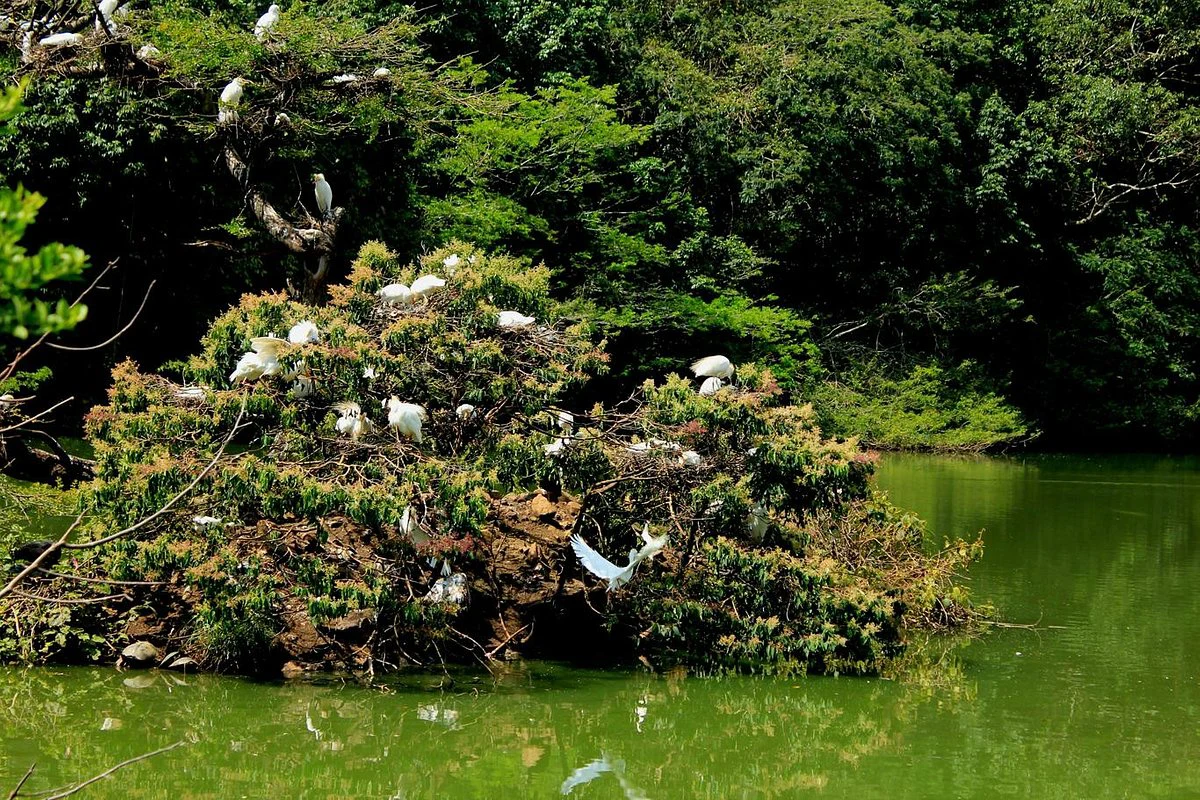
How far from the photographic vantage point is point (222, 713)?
18.8 feet

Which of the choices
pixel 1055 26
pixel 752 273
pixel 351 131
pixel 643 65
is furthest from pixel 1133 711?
pixel 1055 26

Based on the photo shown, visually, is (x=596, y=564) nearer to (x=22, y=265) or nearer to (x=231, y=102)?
(x=22, y=265)

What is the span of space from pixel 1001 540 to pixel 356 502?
6808 millimetres

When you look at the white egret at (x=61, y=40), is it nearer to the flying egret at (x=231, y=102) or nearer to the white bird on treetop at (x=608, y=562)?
the flying egret at (x=231, y=102)

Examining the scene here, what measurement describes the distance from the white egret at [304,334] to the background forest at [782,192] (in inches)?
225

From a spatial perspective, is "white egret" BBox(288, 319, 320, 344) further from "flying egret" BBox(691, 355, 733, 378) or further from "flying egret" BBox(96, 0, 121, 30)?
"flying egret" BBox(96, 0, 121, 30)

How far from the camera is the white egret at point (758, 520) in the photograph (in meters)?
6.73

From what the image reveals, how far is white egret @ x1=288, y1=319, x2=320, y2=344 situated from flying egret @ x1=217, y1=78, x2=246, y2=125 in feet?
11.2

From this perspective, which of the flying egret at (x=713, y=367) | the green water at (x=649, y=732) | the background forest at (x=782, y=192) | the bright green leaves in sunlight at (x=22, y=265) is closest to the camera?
the bright green leaves in sunlight at (x=22, y=265)

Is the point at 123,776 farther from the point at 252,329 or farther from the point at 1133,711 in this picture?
the point at 1133,711

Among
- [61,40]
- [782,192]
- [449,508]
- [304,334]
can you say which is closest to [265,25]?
[61,40]

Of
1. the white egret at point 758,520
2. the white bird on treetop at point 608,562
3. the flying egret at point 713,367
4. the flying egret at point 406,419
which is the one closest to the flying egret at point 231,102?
the flying egret at point 406,419

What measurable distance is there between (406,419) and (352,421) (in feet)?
0.95

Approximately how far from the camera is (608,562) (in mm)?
6379
